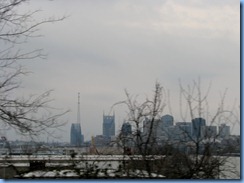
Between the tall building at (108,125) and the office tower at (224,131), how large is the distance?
2.92 ft

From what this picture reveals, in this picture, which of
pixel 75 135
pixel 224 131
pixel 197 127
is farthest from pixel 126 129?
pixel 224 131

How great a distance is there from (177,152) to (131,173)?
0.46m

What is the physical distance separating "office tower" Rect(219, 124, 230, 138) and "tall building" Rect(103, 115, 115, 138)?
35.0 inches

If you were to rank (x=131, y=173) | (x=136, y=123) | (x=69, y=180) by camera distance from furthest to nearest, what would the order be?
(x=136, y=123)
(x=131, y=173)
(x=69, y=180)

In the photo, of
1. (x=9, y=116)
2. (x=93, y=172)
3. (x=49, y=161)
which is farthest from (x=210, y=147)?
(x=9, y=116)

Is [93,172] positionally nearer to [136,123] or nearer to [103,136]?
[103,136]

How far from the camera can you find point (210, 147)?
4.20 m

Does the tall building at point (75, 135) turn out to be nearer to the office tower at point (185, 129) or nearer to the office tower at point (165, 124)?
the office tower at point (165, 124)

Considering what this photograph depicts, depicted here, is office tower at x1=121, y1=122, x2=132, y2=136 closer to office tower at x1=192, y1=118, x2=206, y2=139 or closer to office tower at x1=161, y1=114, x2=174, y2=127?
office tower at x1=161, y1=114, x2=174, y2=127

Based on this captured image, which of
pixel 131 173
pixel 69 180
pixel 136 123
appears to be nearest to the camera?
pixel 69 180

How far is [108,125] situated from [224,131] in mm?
952

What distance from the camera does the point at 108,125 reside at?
13.8 feet

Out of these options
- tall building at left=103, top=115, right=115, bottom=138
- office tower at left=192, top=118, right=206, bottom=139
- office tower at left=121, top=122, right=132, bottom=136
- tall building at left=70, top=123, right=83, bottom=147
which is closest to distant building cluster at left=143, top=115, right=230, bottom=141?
office tower at left=192, top=118, right=206, bottom=139

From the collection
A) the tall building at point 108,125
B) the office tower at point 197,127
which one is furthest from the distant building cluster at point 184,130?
the tall building at point 108,125
